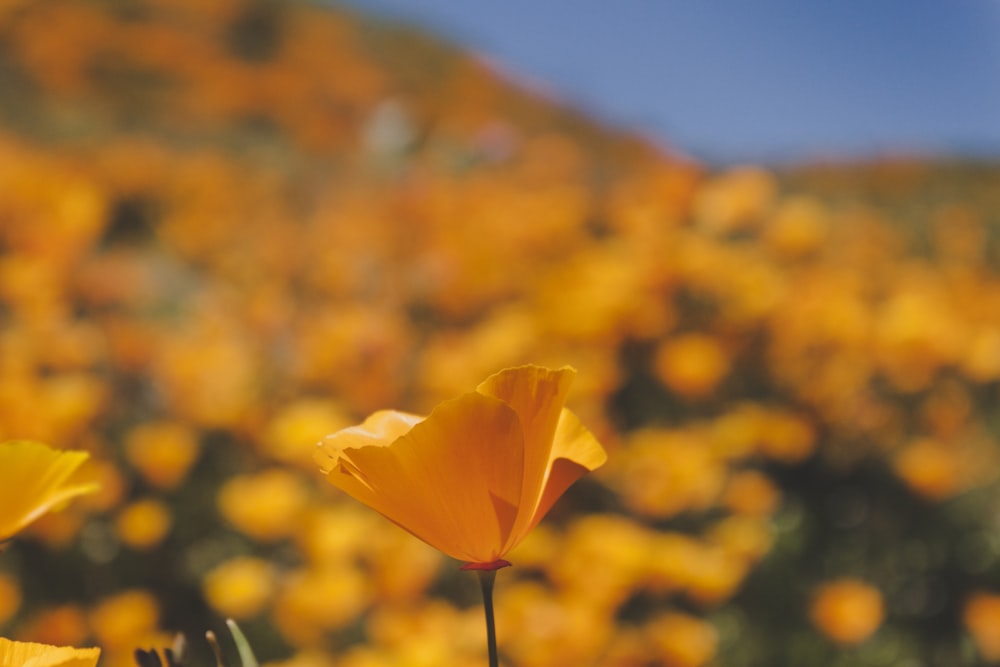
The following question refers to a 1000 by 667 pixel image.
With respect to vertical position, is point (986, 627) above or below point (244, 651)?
below

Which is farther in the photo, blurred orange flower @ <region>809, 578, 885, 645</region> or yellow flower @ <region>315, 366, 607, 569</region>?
blurred orange flower @ <region>809, 578, 885, 645</region>

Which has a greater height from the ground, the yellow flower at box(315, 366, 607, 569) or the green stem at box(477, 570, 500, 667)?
the yellow flower at box(315, 366, 607, 569)

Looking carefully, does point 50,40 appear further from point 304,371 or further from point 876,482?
point 876,482

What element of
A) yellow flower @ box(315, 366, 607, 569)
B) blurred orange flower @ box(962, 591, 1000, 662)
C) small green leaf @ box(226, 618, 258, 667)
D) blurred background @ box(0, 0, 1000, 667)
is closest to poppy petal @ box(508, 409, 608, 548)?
yellow flower @ box(315, 366, 607, 569)

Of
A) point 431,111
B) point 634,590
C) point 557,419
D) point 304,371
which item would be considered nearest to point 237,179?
point 304,371

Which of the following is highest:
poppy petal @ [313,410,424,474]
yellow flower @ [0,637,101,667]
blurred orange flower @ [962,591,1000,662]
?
poppy petal @ [313,410,424,474]

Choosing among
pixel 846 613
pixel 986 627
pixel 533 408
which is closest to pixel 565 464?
pixel 533 408

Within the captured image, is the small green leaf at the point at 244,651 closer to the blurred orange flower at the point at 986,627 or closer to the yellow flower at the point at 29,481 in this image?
the yellow flower at the point at 29,481

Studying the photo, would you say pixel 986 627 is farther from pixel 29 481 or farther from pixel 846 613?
pixel 29 481

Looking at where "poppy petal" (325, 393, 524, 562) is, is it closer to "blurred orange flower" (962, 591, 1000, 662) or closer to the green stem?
the green stem
